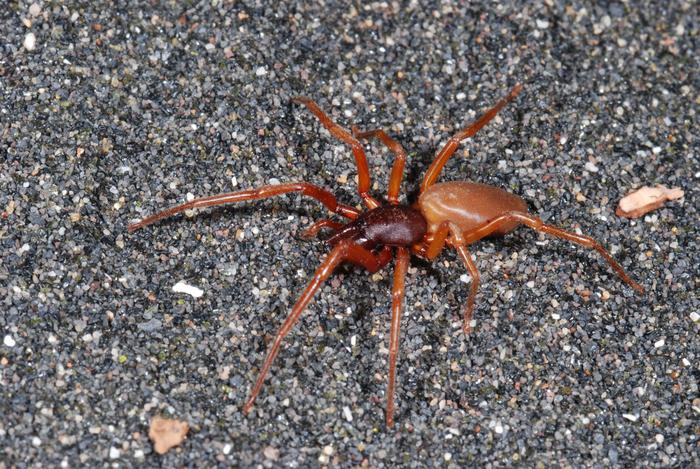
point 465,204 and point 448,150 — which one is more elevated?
point 448,150

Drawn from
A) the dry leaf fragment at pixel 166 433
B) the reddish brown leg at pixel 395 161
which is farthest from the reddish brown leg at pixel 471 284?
the dry leaf fragment at pixel 166 433

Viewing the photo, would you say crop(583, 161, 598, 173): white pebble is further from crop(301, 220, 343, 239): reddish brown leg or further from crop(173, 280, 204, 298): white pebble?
crop(173, 280, 204, 298): white pebble

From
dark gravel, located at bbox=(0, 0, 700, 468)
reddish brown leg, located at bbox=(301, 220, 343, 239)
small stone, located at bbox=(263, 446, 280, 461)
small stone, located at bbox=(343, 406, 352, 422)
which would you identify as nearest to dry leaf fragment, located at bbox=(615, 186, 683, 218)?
dark gravel, located at bbox=(0, 0, 700, 468)

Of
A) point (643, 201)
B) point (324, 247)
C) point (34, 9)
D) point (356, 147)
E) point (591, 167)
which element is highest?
point (34, 9)

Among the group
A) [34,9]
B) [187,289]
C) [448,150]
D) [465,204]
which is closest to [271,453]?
[187,289]

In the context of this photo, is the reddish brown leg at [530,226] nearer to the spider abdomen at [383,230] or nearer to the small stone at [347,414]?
the spider abdomen at [383,230]

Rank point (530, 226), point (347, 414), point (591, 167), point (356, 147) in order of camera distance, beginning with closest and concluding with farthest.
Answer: point (347, 414)
point (530, 226)
point (356, 147)
point (591, 167)

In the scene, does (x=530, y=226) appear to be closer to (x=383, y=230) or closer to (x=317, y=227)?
(x=383, y=230)
